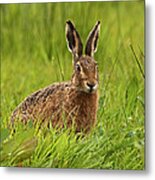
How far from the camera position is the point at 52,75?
2111 millimetres

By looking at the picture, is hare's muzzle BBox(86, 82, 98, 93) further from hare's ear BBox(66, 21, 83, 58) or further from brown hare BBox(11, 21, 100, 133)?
hare's ear BBox(66, 21, 83, 58)

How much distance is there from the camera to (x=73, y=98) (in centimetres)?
210

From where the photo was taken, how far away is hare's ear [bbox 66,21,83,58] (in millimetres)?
2082

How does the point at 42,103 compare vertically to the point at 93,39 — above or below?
below

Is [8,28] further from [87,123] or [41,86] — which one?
[87,123]

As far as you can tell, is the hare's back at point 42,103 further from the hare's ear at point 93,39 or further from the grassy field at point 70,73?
the hare's ear at point 93,39

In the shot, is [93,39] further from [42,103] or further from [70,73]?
[42,103]

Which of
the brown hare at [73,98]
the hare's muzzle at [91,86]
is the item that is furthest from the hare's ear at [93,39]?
the hare's muzzle at [91,86]

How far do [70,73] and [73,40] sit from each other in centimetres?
11

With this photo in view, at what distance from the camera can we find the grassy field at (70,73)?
204cm

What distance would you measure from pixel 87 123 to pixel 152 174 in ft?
0.88

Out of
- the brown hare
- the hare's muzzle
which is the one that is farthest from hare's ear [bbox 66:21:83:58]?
the hare's muzzle

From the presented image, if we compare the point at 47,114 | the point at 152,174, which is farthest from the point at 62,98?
the point at 152,174

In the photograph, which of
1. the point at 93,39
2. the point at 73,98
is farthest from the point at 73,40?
the point at 73,98
